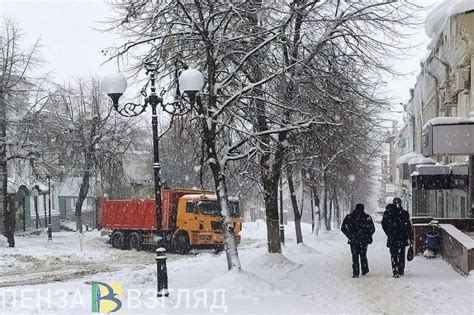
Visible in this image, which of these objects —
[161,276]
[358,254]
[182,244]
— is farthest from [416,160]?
[161,276]

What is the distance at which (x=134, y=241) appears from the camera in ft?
104

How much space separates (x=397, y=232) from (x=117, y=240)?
22.4 metres

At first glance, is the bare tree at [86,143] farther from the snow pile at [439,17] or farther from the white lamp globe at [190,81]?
the white lamp globe at [190,81]

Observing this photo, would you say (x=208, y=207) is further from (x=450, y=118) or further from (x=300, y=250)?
(x=450, y=118)

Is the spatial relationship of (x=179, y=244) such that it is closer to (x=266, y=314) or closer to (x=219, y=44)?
(x=219, y=44)

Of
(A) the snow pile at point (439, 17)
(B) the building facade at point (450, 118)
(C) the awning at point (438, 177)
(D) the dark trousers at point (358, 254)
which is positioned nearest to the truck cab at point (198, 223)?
(C) the awning at point (438, 177)

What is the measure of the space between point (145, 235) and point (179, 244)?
10.1ft

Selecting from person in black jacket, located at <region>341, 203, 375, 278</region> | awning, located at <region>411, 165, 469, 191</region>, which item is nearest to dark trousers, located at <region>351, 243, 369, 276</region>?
person in black jacket, located at <region>341, 203, 375, 278</region>

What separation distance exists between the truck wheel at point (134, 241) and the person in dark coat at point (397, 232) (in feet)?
67.4

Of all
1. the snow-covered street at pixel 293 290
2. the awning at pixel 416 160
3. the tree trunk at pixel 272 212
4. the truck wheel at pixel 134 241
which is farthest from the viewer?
the truck wheel at pixel 134 241

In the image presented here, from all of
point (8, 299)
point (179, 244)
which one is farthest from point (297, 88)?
point (179, 244)

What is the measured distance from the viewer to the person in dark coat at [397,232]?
1240 cm

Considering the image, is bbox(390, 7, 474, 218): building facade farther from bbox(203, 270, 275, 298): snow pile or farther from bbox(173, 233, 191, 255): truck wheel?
bbox(173, 233, 191, 255): truck wheel

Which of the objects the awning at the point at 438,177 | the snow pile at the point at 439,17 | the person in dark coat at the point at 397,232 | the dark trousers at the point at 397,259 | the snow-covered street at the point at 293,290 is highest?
the snow pile at the point at 439,17
